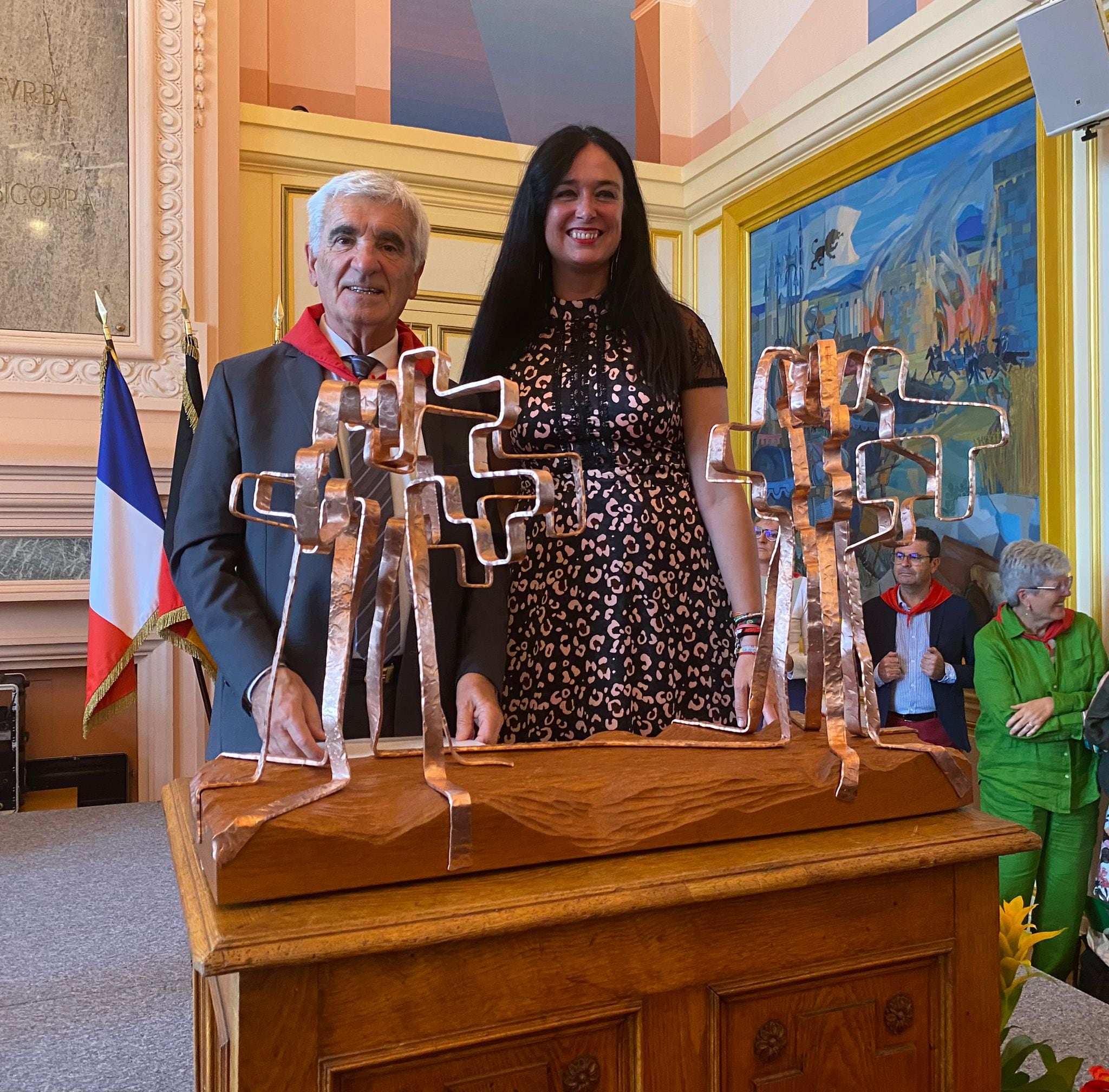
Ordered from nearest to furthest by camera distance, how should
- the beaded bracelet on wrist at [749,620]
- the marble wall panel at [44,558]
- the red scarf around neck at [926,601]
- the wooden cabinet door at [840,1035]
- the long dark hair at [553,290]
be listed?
the wooden cabinet door at [840,1035] < the beaded bracelet on wrist at [749,620] < the long dark hair at [553,290] < the red scarf around neck at [926,601] < the marble wall panel at [44,558]

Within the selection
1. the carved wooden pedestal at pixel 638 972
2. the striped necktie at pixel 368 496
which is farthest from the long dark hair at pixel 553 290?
the carved wooden pedestal at pixel 638 972

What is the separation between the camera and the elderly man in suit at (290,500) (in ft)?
4.42

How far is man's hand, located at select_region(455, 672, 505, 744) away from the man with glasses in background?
2655 millimetres

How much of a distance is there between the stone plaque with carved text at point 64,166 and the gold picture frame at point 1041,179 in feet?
9.81

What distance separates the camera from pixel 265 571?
1.45m

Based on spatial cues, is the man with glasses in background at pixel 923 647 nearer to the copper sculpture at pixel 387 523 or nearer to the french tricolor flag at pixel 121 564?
the french tricolor flag at pixel 121 564

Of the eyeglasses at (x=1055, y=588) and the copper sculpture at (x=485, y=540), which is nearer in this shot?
the copper sculpture at (x=485, y=540)

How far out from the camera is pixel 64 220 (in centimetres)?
441

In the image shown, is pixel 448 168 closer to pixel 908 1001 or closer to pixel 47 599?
pixel 47 599

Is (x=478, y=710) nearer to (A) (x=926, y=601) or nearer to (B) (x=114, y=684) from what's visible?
(B) (x=114, y=684)

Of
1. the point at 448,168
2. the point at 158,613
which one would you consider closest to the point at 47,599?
the point at 158,613

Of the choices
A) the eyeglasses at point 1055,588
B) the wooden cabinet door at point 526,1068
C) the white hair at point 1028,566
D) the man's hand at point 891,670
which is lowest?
the wooden cabinet door at point 526,1068

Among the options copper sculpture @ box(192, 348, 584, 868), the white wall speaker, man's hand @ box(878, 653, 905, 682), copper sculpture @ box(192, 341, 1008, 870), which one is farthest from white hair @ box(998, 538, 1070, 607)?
copper sculpture @ box(192, 348, 584, 868)

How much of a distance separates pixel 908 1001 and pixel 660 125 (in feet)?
18.3
